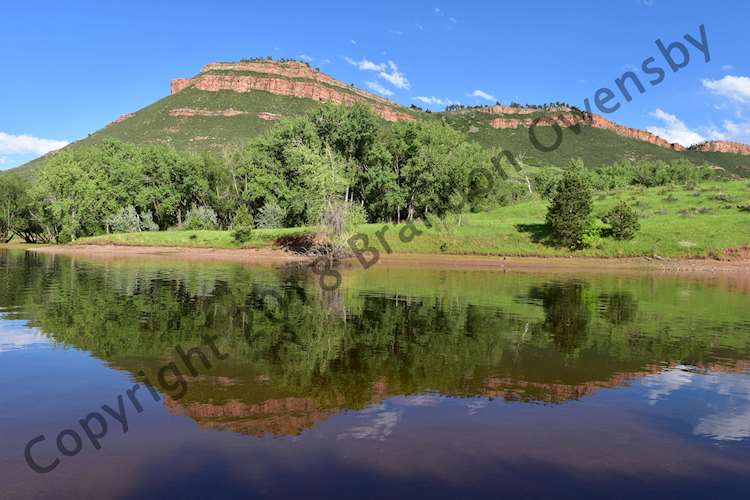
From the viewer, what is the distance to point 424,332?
1938cm

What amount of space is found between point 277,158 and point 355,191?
43.9 ft

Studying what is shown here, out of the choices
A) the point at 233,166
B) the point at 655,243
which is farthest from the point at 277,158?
the point at 655,243

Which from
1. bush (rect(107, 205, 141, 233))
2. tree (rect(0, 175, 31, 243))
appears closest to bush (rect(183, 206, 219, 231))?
bush (rect(107, 205, 141, 233))

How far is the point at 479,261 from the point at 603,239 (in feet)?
46.8

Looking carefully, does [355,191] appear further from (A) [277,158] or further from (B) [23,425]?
(B) [23,425]

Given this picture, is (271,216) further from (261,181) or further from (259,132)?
(259,132)

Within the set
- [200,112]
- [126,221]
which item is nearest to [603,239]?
[126,221]

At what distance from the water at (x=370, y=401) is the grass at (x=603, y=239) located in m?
30.8

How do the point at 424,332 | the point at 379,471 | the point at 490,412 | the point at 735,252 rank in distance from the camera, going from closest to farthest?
1. the point at 379,471
2. the point at 490,412
3. the point at 424,332
4. the point at 735,252

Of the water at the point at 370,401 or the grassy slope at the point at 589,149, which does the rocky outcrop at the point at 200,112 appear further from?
the water at the point at 370,401

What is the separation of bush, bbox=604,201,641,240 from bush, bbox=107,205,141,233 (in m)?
68.1

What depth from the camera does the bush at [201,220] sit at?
77.5 meters

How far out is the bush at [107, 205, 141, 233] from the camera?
3072 inches

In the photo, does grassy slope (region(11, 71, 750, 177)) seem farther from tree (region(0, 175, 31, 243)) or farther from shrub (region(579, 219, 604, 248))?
shrub (region(579, 219, 604, 248))
